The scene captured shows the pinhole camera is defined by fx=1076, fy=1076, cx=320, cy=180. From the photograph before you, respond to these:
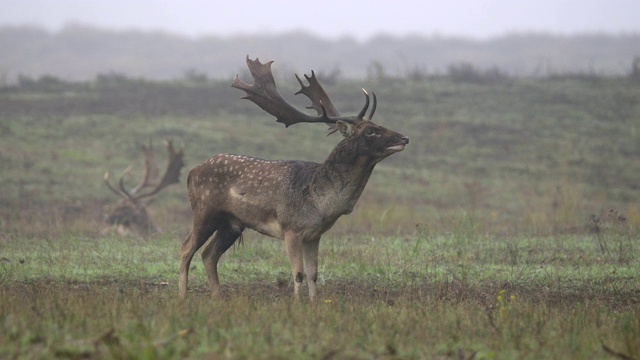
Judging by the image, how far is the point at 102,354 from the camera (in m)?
7.02

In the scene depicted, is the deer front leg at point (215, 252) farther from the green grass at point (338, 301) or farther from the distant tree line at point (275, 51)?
the distant tree line at point (275, 51)

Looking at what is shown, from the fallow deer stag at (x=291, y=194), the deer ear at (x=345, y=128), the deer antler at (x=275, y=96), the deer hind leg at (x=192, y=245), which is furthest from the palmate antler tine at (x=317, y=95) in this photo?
the deer hind leg at (x=192, y=245)

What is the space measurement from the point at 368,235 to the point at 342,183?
583 centimetres

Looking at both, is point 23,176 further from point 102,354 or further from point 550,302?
point 102,354

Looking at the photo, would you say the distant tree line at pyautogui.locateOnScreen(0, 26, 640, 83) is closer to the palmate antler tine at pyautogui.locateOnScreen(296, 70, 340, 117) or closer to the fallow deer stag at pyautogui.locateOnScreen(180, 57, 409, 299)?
the palmate antler tine at pyautogui.locateOnScreen(296, 70, 340, 117)

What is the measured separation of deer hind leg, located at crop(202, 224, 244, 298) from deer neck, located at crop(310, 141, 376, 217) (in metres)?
1.14

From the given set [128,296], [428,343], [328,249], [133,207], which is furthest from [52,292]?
[133,207]

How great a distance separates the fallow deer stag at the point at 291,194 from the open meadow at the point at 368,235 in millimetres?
556

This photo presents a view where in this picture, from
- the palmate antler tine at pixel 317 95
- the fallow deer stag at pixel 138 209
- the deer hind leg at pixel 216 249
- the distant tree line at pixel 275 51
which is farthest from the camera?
the distant tree line at pixel 275 51

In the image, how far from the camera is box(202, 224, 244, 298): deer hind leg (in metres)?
11.6

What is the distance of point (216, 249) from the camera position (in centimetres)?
1173

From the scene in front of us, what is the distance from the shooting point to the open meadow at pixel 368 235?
8.09 metres

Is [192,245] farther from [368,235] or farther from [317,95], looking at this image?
[368,235]

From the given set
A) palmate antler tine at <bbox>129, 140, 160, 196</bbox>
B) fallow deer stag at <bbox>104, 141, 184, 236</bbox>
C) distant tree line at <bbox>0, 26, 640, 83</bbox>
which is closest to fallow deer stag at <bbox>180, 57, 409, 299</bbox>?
fallow deer stag at <bbox>104, 141, 184, 236</bbox>
